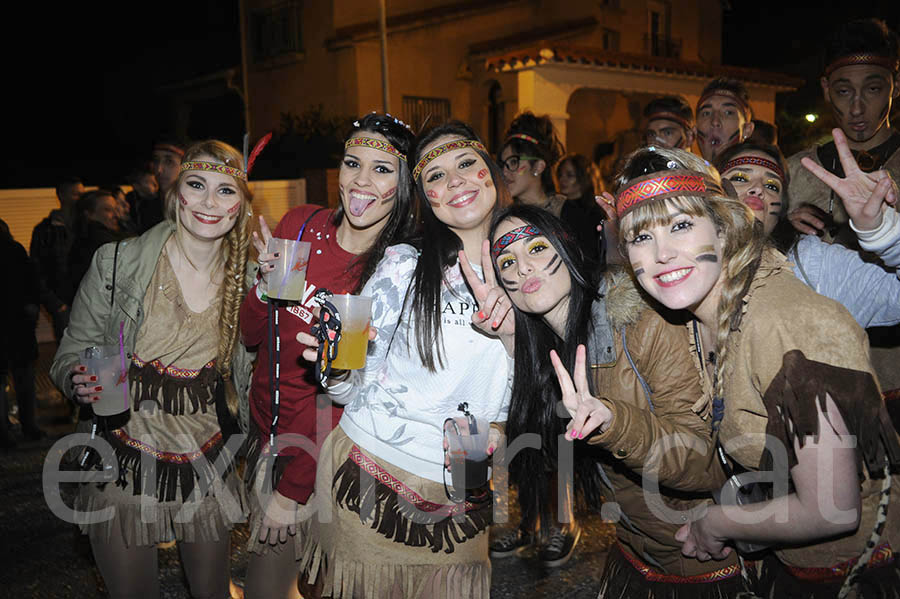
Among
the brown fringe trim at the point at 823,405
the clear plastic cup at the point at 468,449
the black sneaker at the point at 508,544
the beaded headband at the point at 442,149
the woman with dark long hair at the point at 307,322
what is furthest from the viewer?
the black sneaker at the point at 508,544

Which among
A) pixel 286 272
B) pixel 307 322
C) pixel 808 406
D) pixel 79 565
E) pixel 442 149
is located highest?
pixel 442 149

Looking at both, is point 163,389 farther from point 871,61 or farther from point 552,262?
point 871,61

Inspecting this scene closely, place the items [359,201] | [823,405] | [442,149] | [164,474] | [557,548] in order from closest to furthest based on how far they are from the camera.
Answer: [823,405], [442,149], [359,201], [164,474], [557,548]

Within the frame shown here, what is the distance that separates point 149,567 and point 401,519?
1.35 m

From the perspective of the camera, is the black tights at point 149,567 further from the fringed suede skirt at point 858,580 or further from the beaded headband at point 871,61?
the beaded headband at point 871,61

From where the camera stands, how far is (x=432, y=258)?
264cm

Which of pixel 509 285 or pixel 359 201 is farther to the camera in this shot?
pixel 359 201

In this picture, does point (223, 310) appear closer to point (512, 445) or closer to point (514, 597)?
point (512, 445)

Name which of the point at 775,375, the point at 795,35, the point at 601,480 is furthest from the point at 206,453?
the point at 795,35

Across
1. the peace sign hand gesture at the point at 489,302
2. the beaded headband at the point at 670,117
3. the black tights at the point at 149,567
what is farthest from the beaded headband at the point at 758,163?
the black tights at the point at 149,567

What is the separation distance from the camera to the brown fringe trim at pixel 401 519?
245cm

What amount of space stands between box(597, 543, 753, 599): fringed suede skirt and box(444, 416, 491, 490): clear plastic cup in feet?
2.23

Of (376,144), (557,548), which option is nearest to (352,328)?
(376,144)

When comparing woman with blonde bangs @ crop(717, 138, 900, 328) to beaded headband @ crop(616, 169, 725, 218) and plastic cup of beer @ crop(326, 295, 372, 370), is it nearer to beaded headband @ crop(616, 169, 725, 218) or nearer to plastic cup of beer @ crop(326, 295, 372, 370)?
beaded headband @ crop(616, 169, 725, 218)
